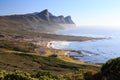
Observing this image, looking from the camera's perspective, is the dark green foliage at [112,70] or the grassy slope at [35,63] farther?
the grassy slope at [35,63]

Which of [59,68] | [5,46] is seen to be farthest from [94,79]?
[5,46]

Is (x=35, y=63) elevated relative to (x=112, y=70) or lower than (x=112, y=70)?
lower

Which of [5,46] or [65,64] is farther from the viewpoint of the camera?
[5,46]

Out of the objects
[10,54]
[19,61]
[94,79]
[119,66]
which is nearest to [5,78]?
[94,79]

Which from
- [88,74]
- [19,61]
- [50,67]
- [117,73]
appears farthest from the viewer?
[19,61]

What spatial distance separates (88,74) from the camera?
28797mm

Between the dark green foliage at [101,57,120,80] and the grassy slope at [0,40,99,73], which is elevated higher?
the dark green foliage at [101,57,120,80]

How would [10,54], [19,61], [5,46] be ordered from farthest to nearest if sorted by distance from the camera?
[5,46] < [10,54] < [19,61]

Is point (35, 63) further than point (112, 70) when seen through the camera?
Yes

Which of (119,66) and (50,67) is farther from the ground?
(119,66)

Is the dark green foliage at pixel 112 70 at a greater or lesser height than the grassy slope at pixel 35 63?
greater

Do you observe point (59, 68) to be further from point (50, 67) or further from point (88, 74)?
point (88, 74)

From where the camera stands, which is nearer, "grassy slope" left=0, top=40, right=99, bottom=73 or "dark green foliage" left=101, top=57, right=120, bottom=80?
"dark green foliage" left=101, top=57, right=120, bottom=80

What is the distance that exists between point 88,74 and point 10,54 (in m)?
67.1
